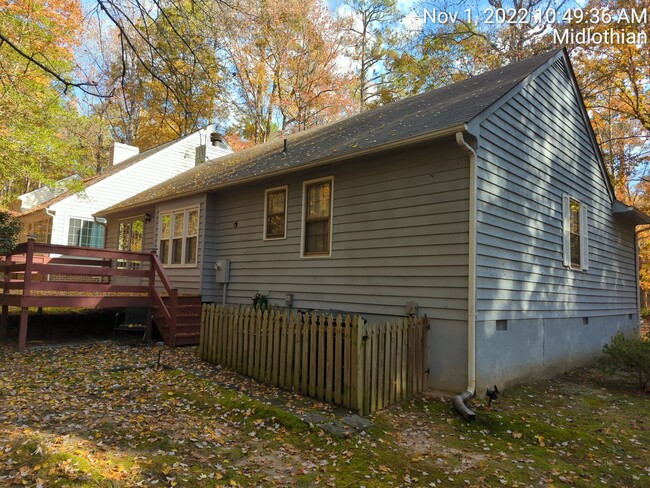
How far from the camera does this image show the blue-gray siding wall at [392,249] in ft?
21.3

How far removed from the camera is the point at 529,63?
30.7 ft

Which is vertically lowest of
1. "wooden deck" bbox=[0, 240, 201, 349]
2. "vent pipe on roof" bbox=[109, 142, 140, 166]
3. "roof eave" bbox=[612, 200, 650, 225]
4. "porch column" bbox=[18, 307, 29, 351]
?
"porch column" bbox=[18, 307, 29, 351]

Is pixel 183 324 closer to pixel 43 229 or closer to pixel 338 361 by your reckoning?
pixel 338 361

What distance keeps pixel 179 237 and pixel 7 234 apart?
4.11 m

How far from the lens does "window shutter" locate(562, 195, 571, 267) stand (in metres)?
8.98

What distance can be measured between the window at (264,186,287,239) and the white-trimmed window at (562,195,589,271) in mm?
5922

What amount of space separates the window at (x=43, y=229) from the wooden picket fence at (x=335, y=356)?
49.2 feet

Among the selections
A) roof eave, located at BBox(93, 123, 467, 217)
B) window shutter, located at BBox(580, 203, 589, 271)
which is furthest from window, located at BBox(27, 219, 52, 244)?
window shutter, located at BBox(580, 203, 589, 271)

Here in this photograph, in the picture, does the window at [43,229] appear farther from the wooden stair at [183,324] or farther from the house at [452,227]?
the wooden stair at [183,324]

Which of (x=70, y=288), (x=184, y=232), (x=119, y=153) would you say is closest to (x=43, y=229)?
(x=119, y=153)

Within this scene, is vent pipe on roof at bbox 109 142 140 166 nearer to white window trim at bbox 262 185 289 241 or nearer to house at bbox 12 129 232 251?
house at bbox 12 129 232 251

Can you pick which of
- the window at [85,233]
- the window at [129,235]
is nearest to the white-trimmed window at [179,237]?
the window at [129,235]

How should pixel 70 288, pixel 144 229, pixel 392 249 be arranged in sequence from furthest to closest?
1. pixel 144 229
2. pixel 70 288
3. pixel 392 249

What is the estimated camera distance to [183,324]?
974 centimetres
